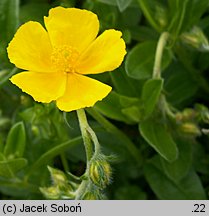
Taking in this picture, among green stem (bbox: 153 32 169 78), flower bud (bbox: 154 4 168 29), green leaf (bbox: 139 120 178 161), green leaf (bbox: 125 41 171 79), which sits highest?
flower bud (bbox: 154 4 168 29)

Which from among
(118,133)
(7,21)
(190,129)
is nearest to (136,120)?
(118,133)

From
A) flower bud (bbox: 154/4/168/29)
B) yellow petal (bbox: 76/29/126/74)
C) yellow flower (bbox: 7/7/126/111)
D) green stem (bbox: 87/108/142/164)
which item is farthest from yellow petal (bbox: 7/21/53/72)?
flower bud (bbox: 154/4/168/29)

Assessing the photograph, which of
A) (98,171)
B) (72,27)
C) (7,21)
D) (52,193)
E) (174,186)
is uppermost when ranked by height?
(72,27)

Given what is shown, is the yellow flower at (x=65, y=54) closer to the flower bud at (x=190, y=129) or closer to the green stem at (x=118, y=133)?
the green stem at (x=118, y=133)

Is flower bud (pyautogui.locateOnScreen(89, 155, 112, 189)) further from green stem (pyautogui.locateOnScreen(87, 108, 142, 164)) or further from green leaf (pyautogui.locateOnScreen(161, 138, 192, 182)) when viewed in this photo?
green leaf (pyautogui.locateOnScreen(161, 138, 192, 182))

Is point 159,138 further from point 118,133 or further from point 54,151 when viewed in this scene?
point 54,151

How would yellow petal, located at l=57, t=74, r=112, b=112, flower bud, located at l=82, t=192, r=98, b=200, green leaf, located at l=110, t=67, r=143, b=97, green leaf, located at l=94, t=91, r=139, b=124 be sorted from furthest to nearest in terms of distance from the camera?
green leaf, located at l=110, t=67, r=143, b=97 < green leaf, located at l=94, t=91, r=139, b=124 < flower bud, located at l=82, t=192, r=98, b=200 < yellow petal, located at l=57, t=74, r=112, b=112

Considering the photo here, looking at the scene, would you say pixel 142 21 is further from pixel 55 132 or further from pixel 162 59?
pixel 55 132
